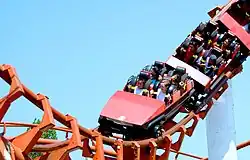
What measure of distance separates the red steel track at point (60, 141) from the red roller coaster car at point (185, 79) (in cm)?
19

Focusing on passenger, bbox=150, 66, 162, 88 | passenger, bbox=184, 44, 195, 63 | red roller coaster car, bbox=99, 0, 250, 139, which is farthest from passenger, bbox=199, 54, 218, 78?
passenger, bbox=150, 66, 162, 88

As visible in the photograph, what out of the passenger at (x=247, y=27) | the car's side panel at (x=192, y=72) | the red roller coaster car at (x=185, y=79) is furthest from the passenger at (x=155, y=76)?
the passenger at (x=247, y=27)

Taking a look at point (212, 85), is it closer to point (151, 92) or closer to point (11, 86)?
point (151, 92)

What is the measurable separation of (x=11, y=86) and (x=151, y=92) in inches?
80.8

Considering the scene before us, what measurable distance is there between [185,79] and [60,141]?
1.88 meters

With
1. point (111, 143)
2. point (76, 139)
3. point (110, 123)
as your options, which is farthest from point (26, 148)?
point (110, 123)

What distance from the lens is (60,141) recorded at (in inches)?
136

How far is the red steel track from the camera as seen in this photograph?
9.91ft

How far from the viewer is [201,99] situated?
5.12 metres

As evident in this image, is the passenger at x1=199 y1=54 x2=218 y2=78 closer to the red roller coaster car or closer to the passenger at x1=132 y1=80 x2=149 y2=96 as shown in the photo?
the red roller coaster car

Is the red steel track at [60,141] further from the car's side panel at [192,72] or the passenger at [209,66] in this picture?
the passenger at [209,66]

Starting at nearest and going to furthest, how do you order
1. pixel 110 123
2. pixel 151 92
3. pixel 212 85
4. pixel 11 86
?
pixel 11 86, pixel 110 123, pixel 151 92, pixel 212 85

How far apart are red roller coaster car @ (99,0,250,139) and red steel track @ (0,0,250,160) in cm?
19

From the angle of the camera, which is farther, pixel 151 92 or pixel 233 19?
pixel 233 19
